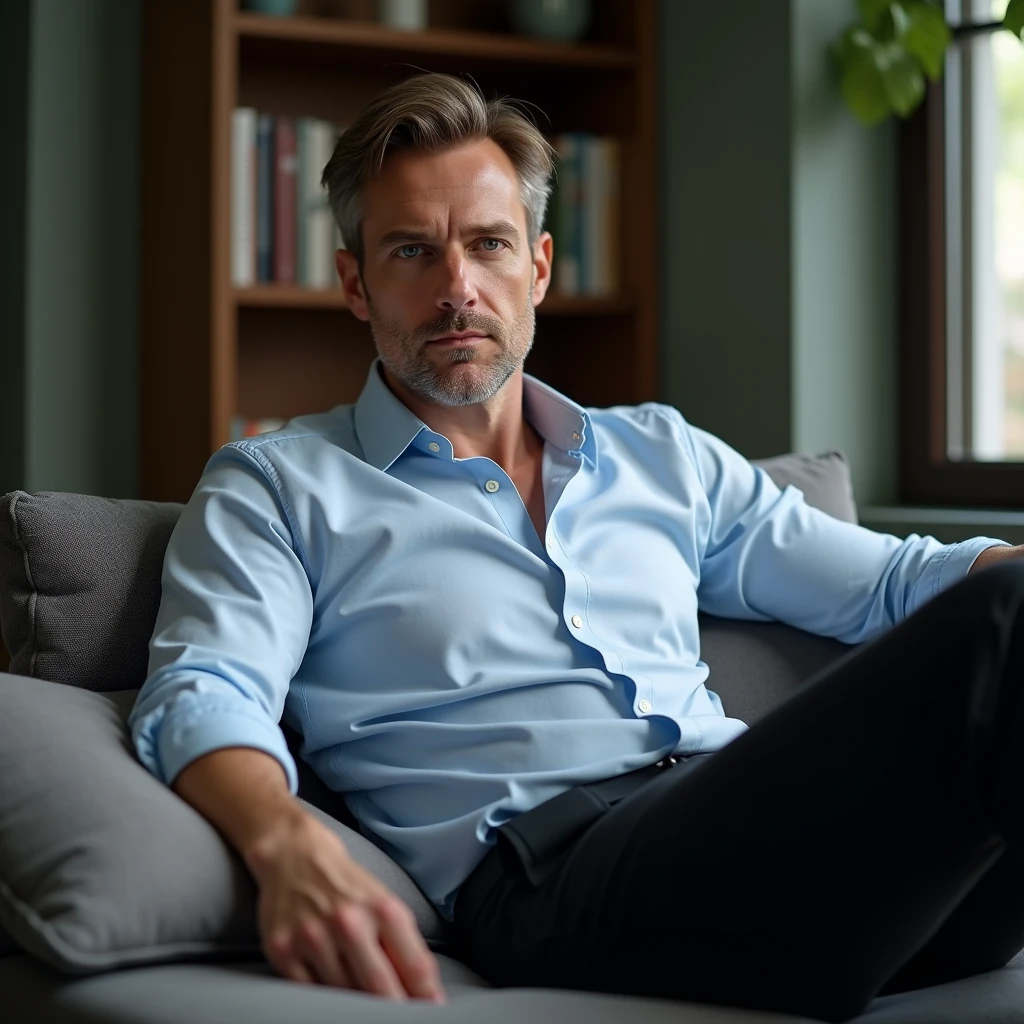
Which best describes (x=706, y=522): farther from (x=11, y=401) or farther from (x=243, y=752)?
(x=11, y=401)

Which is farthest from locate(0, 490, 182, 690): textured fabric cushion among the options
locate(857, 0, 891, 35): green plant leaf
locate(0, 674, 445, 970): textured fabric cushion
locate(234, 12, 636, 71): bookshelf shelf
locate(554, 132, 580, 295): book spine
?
locate(857, 0, 891, 35): green plant leaf

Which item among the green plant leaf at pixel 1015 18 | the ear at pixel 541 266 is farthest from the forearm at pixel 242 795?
the green plant leaf at pixel 1015 18

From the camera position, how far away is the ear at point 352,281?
167cm

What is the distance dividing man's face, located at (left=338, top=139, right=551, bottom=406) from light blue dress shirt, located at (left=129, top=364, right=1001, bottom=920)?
7 centimetres

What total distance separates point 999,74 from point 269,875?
2.23m

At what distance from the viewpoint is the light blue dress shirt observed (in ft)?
4.16

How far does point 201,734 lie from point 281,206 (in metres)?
1.66

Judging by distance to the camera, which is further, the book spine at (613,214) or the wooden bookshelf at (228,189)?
the book spine at (613,214)

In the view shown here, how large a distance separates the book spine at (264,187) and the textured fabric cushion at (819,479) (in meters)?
1.18

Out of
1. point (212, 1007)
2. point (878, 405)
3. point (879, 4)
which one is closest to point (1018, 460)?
point (878, 405)

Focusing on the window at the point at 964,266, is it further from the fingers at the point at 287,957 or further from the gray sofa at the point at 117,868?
the fingers at the point at 287,957

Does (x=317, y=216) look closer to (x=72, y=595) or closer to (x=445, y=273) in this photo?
(x=445, y=273)

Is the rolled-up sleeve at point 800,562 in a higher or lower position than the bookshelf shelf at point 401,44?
lower

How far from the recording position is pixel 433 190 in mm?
1565
